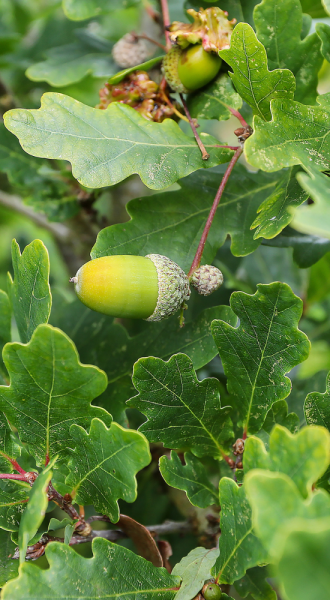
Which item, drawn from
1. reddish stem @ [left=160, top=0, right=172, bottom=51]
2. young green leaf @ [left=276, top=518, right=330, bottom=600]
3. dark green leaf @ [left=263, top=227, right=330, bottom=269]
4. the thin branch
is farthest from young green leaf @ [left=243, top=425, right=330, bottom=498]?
the thin branch

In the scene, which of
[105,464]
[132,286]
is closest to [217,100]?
[132,286]

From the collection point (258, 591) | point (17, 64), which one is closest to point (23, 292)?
point (258, 591)

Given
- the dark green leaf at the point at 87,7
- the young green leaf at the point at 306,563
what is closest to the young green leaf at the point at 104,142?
the dark green leaf at the point at 87,7

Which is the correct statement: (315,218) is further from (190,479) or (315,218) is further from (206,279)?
(190,479)

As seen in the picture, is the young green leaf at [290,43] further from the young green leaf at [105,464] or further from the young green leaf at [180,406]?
the young green leaf at [105,464]

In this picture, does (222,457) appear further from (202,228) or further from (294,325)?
(202,228)

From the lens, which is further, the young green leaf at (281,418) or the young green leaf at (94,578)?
the young green leaf at (281,418)

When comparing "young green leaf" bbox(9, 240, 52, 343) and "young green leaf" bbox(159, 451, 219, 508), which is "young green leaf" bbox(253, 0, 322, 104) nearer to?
"young green leaf" bbox(9, 240, 52, 343)
